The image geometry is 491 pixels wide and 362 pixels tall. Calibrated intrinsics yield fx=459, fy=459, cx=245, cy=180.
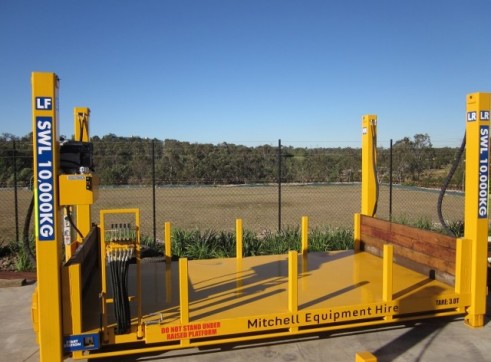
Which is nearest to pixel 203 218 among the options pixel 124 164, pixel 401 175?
pixel 124 164

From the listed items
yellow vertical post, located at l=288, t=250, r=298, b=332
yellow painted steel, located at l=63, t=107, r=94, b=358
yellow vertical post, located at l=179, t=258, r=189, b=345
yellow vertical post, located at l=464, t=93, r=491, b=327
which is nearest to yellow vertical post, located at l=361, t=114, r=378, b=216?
yellow vertical post, located at l=464, t=93, r=491, b=327

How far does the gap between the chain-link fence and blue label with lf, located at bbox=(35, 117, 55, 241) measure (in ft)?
20.7

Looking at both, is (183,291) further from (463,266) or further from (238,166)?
(238,166)

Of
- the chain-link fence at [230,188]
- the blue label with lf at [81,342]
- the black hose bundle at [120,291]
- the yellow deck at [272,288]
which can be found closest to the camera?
the blue label with lf at [81,342]

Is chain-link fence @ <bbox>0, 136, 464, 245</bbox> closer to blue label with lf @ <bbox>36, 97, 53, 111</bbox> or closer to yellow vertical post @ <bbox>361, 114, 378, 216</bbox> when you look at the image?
yellow vertical post @ <bbox>361, 114, 378, 216</bbox>

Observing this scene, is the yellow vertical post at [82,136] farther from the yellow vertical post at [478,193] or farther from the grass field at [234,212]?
the grass field at [234,212]

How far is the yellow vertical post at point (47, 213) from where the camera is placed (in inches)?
156

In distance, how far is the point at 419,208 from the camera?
20969mm

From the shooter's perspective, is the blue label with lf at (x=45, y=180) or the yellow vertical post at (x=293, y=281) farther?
the yellow vertical post at (x=293, y=281)

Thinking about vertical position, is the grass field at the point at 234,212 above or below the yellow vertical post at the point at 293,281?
below

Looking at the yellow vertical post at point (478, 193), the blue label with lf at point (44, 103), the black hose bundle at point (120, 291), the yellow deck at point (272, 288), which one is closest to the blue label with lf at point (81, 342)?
the black hose bundle at point (120, 291)

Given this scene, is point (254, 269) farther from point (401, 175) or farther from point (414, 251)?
point (401, 175)

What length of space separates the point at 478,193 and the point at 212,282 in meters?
3.54

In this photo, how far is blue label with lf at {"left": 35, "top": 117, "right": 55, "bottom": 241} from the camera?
3.96m
